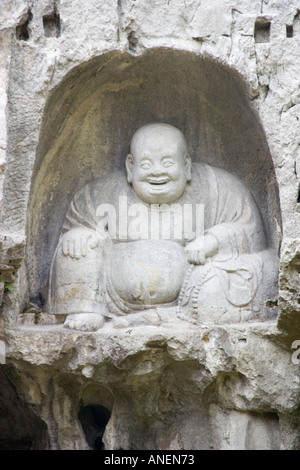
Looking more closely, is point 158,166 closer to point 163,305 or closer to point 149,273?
point 149,273

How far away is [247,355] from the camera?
21.8 feet

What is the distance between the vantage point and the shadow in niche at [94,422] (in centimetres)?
723

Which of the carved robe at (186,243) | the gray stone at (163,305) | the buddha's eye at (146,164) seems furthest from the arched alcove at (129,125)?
the buddha's eye at (146,164)

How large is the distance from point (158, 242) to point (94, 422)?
1.33 m

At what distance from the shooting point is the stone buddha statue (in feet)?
22.6

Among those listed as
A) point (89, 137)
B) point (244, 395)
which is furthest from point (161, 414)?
point (89, 137)

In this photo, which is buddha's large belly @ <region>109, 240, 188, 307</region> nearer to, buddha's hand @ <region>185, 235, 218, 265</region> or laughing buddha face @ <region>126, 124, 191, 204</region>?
buddha's hand @ <region>185, 235, 218, 265</region>

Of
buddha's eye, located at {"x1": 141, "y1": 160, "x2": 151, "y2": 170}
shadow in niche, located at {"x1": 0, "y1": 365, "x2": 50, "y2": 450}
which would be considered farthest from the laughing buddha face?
shadow in niche, located at {"x1": 0, "y1": 365, "x2": 50, "y2": 450}

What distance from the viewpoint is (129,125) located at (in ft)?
24.8

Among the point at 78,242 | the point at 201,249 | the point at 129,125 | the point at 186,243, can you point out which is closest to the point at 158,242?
the point at 186,243

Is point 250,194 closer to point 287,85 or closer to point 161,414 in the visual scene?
point 287,85

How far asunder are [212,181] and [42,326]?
60.7 inches

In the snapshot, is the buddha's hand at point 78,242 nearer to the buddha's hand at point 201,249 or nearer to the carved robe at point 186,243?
the carved robe at point 186,243

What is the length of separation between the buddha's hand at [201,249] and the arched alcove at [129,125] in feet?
1.42
